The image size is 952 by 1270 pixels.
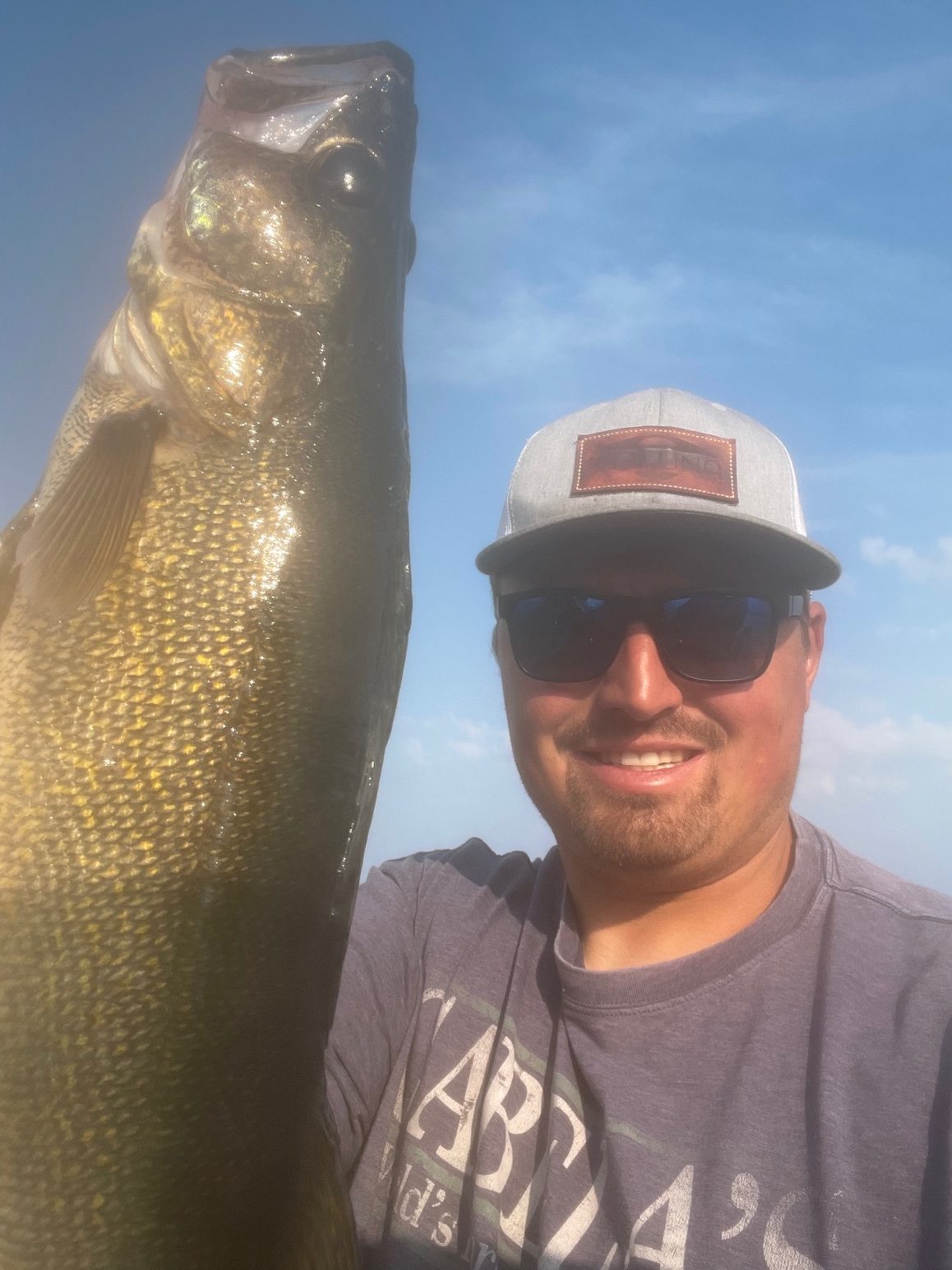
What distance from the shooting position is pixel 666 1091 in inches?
90.0

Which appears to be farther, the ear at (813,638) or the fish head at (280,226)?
the ear at (813,638)

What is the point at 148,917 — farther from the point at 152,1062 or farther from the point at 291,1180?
the point at 291,1180

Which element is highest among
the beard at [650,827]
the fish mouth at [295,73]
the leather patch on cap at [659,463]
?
the fish mouth at [295,73]

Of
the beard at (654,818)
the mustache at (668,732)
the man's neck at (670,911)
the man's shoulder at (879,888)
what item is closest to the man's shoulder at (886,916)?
the man's shoulder at (879,888)

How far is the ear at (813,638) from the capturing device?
311 cm

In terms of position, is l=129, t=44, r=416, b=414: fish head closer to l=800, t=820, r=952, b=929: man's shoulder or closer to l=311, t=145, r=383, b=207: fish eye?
l=311, t=145, r=383, b=207: fish eye

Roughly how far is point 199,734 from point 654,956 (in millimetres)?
1611

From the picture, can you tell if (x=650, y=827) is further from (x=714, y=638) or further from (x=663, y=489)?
(x=663, y=489)

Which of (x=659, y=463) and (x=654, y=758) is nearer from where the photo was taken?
(x=654, y=758)

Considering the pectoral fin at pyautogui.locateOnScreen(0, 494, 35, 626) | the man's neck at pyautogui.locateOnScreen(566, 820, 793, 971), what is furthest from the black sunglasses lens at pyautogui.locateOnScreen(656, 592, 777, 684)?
the pectoral fin at pyautogui.locateOnScreen(0, 494, 35, 626)

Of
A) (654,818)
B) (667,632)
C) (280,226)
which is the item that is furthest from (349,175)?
(654,818)

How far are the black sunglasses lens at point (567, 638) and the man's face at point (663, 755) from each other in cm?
4

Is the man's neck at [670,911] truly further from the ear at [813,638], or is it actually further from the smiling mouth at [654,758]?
the ear at [813,638]

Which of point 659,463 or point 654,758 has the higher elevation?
point 659,463
